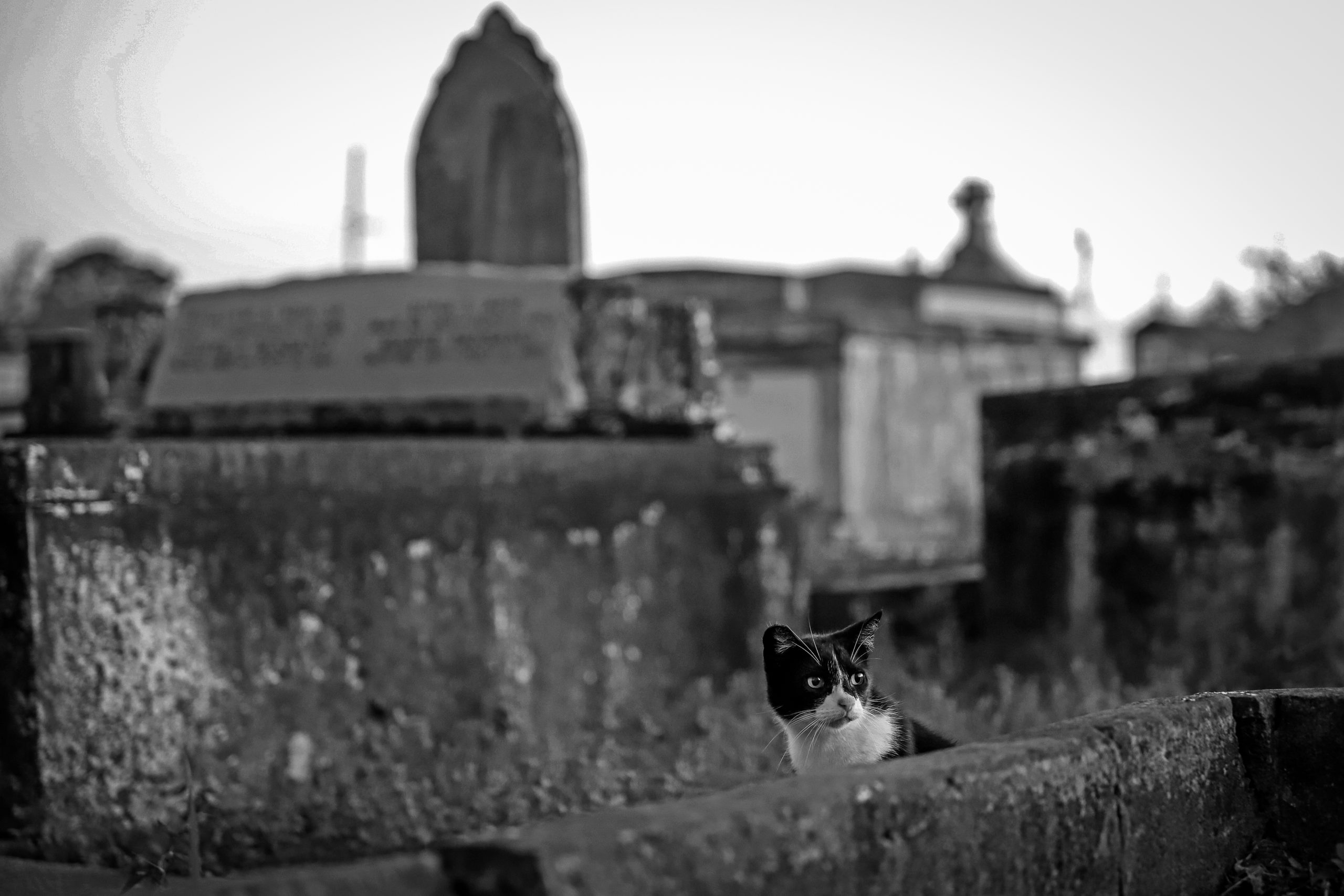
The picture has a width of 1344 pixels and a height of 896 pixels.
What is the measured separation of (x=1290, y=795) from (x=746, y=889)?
1.36 metres

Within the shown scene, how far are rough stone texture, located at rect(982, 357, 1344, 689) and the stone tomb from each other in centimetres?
240

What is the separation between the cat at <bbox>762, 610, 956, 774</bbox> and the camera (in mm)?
2549

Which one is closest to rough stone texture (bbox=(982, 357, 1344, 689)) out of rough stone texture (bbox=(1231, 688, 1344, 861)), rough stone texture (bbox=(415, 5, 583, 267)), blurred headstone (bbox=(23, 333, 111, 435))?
rough stone texture (bbox=(415, 5, 583, 267))

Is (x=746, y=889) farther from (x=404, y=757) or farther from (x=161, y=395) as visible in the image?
(x=161, y=395)

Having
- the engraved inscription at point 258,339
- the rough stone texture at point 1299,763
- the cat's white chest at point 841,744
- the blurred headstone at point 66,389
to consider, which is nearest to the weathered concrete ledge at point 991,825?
the rough stone texture at point 1299,763

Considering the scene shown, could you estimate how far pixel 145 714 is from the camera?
440 cm

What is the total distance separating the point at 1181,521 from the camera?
675 cm

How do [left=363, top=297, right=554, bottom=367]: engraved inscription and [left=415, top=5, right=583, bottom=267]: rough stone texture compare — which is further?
[left=415, top=5, right=583, bottom=267]: rough stone texture

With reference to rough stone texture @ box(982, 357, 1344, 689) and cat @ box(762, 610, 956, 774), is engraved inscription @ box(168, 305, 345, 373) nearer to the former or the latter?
rough stone texture @ box(982, 357, 1344, 689)

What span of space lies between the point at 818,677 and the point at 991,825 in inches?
18.0

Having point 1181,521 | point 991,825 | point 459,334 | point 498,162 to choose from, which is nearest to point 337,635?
point 459,334

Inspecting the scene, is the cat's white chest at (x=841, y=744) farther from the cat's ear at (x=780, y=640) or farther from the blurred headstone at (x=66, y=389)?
the blurred headstone at (x=66, y=389)

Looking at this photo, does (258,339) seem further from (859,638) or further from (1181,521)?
(859,638)

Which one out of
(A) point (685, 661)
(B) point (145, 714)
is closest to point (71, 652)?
(B) point (145, 714)
